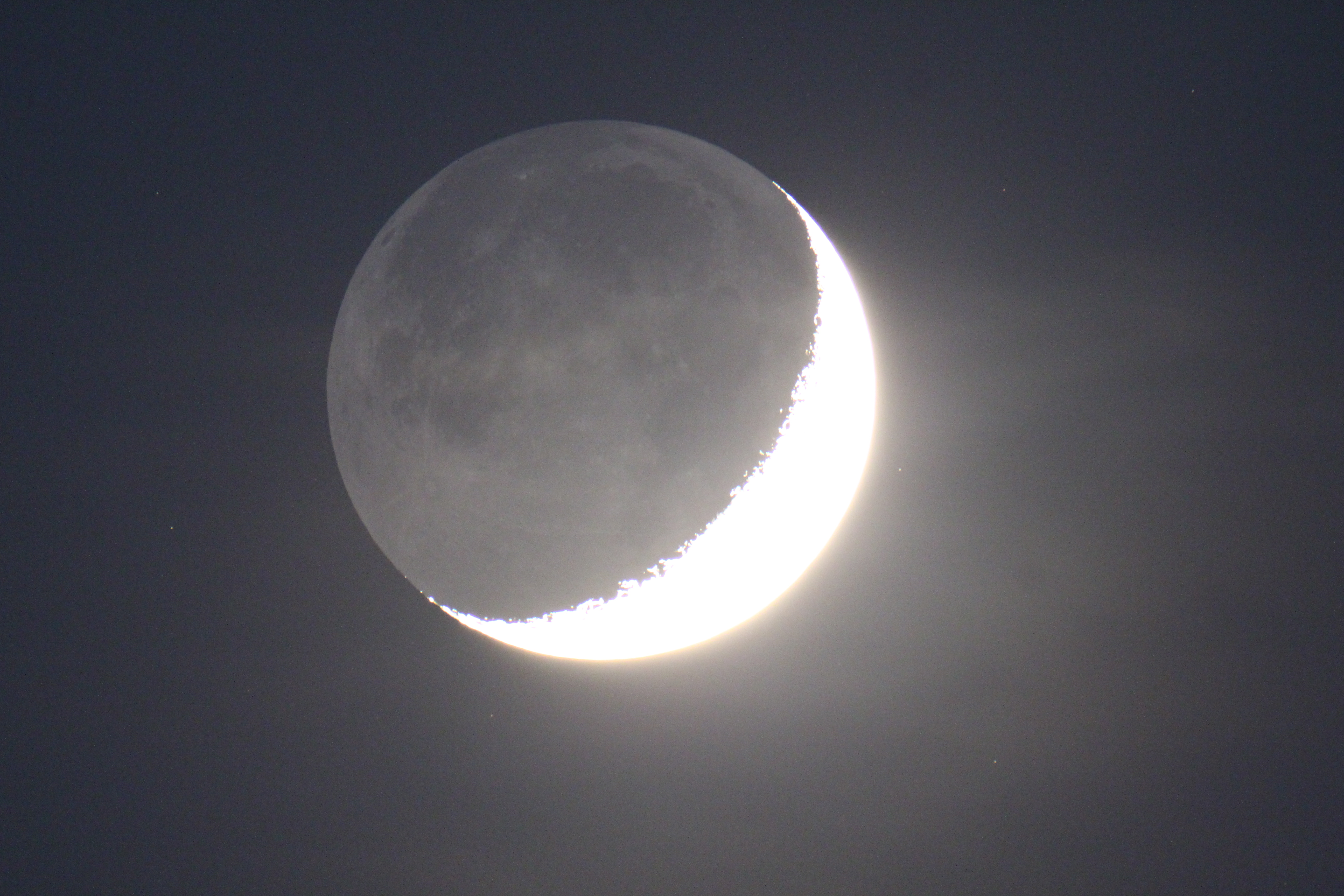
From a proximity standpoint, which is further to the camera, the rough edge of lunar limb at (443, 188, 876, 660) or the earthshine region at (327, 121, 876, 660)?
the rough edge of lunar limb at (443, 188, 876, 660)

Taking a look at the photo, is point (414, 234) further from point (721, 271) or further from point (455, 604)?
point (455, 604)

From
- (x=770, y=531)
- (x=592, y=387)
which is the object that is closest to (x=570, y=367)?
(x=592, y=387)

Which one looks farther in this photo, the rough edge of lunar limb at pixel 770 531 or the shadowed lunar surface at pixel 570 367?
the rough edge of lunar limb at pixel 770 531

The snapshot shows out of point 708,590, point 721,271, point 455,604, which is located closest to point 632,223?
point 721,271

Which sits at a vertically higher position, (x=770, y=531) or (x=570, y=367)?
(x=570, y=367)

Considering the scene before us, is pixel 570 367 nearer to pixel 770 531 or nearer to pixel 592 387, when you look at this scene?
pixel 592 387

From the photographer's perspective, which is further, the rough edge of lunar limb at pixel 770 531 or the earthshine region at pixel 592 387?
the rough edge of lunar limb at pixel 770 531
